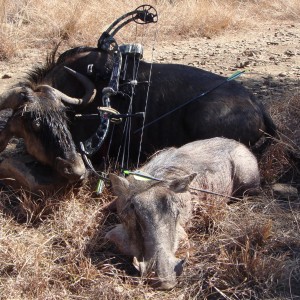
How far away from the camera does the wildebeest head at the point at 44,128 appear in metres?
4.52

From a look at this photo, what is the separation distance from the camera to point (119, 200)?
4.04m

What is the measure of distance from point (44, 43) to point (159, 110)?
166 inches

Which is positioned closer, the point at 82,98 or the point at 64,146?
the point at 64,146

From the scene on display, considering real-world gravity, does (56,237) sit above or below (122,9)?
below

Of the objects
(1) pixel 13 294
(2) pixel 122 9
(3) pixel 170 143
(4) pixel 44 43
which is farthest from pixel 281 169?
(2) pixel 122 9

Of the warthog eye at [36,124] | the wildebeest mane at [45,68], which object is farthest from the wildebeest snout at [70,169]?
the wildebeest mane at [45,68]

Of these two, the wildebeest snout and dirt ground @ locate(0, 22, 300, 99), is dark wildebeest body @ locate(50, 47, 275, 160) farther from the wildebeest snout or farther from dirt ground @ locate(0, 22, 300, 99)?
dirt ground @ locate(0, 22, 300, 99)

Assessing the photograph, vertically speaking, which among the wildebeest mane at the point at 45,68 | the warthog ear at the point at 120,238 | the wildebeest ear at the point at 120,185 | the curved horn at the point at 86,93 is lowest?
the warthog ear at the point at 120,238

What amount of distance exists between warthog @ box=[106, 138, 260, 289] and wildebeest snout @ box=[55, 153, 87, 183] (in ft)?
1.32

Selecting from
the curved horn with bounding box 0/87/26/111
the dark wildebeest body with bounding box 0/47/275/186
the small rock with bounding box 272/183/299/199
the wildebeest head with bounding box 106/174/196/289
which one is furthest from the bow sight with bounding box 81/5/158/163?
the small rock with bounding box 272/183/299/199

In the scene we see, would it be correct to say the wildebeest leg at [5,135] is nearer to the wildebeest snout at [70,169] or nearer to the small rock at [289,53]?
the wildebeest snout at [70,169]

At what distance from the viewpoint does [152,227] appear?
363cm

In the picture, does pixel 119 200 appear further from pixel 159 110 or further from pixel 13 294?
pixel 159 110

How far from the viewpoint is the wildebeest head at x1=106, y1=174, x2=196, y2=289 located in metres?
3.50
